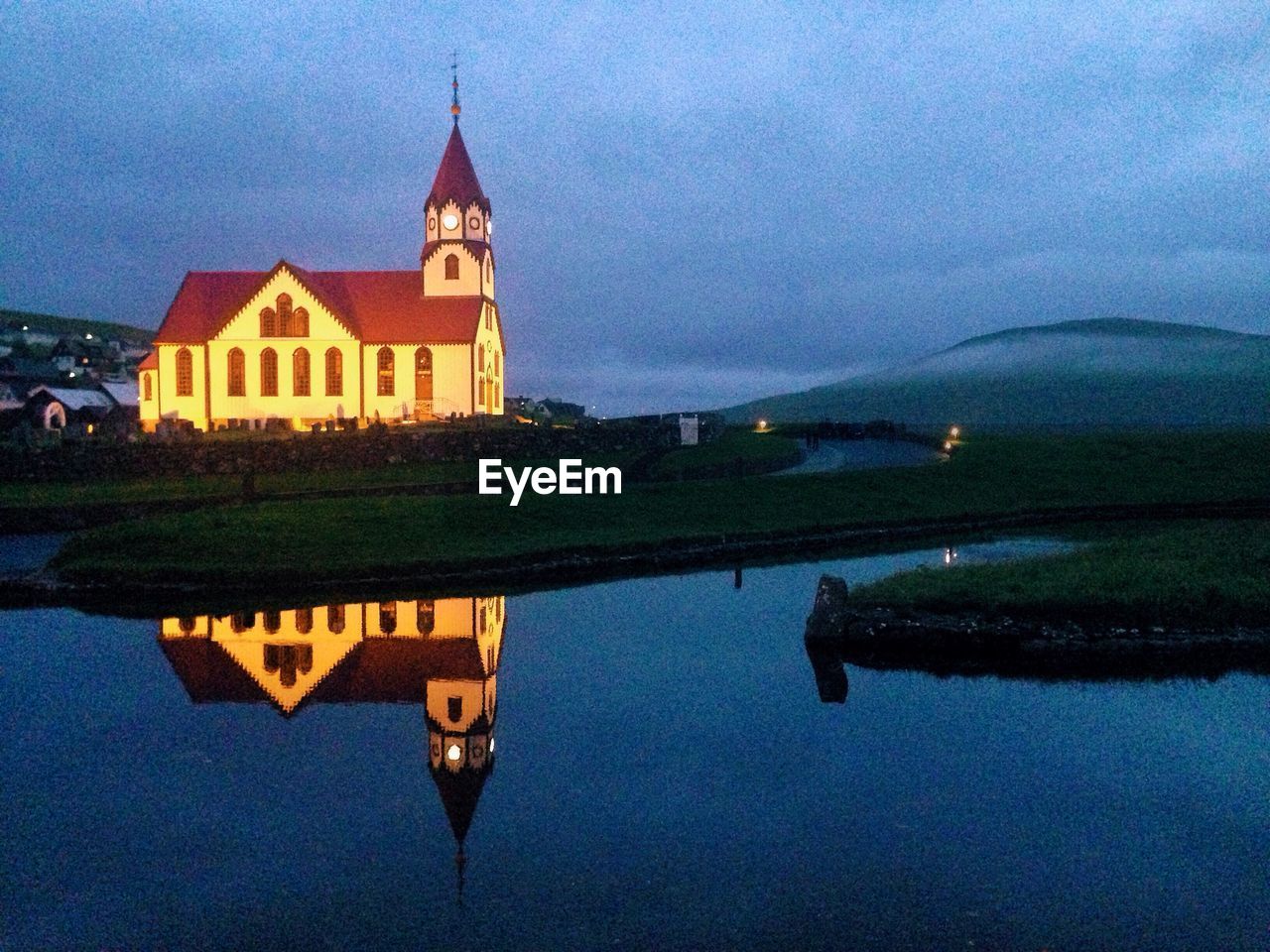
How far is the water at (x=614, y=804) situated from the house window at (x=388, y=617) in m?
1.57

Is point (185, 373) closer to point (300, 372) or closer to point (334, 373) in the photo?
point (300, 372)

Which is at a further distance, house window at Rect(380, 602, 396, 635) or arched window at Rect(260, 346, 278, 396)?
arched window at Rect(260, 346, 278, 396)

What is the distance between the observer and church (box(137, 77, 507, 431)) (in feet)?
186

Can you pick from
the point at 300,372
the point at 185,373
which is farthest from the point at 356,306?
the point at 185,373

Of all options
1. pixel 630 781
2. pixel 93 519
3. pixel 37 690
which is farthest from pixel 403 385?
pixel 630 781

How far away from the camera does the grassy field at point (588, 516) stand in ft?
80.6

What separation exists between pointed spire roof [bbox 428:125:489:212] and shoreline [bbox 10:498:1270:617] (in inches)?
1513

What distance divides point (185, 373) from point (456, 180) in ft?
67.5

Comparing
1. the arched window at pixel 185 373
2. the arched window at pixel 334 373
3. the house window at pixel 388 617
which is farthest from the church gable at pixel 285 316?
the house window at pixel 388 617

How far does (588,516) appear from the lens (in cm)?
3156

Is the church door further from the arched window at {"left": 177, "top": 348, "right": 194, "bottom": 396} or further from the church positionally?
the arched window at {"left": 177, "top": 348, "right": 194, "bottom": 396}

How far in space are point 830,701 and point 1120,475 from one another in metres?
38.9

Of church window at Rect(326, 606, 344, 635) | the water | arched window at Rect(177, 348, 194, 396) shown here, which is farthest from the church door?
the water

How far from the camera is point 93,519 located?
1208 inches
